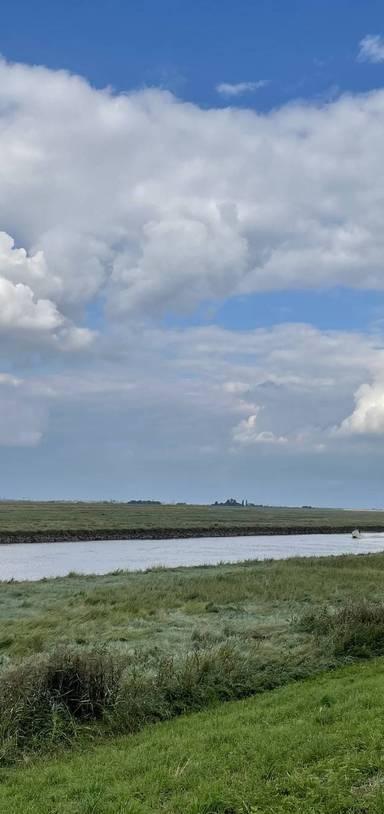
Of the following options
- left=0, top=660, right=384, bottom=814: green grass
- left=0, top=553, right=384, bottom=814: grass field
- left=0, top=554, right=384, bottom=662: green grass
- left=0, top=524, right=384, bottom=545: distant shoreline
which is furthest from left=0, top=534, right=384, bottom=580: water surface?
left=0, top=660, right=384, bottom=814: green grass

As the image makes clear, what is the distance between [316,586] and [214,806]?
69.3ft

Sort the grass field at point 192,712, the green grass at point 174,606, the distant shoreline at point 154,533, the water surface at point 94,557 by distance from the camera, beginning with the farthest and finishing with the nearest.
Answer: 1. the distant shoreline at point 154,533
2. the water surface at point 94,557
3. the green grass at point 174,606
4. the grass field at point 192,712

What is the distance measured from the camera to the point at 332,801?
724 cm

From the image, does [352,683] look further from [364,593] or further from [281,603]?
[364,593]

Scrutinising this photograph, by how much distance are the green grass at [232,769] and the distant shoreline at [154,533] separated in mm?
63598

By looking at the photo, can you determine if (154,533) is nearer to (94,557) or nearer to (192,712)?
(94,557)

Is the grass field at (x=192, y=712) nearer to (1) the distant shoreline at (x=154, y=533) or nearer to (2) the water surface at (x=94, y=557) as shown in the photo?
(2) the water surface at (x=94, y=557)

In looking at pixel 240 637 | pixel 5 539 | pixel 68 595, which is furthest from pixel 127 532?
pixel 240 637

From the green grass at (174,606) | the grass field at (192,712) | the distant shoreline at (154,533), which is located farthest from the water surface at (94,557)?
the grass field at (192,712)

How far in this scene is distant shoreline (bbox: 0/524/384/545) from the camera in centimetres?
7575

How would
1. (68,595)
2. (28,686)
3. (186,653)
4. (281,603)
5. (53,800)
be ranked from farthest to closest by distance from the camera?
(68,595), (281,603), (186,653), (28,686), (53,800)

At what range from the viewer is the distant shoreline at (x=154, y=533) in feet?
249

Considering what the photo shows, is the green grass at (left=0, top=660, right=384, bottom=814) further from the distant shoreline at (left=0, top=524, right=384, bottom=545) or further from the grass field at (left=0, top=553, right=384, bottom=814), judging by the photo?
the distant shoreline at (left=0, top=524, right=384, bottom=545)

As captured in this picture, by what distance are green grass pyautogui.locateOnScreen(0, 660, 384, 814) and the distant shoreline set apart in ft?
209
